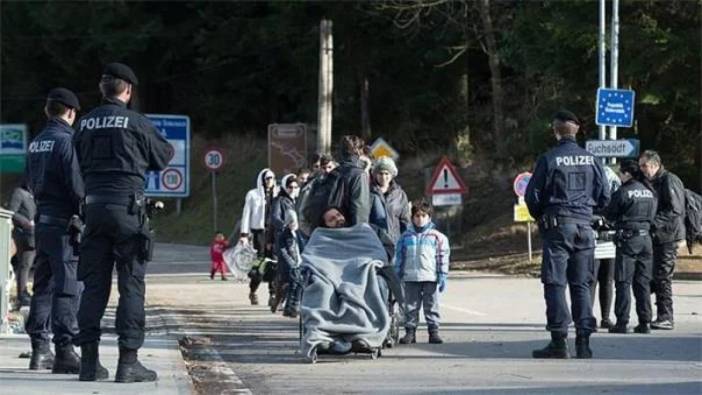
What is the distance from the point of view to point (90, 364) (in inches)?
404

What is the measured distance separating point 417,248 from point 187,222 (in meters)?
36.9

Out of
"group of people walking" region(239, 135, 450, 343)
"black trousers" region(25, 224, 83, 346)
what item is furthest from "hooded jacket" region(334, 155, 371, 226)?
"black trousers" region(25, 224, 83, 346)

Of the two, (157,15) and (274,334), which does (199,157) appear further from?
(274,334)

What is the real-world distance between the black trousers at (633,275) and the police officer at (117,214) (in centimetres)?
644

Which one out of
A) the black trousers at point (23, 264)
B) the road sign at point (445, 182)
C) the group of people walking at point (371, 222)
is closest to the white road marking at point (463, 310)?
the group of people walking at point (371, 222)

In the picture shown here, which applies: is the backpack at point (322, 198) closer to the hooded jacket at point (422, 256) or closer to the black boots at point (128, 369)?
the hooded jacket at point (422, 256)

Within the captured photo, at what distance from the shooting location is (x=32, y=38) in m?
58.4

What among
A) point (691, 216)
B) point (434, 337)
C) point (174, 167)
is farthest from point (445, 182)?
point (434, 337)

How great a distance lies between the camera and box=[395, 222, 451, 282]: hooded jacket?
47.0 ft

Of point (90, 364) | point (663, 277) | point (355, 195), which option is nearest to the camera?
point (90, 364)

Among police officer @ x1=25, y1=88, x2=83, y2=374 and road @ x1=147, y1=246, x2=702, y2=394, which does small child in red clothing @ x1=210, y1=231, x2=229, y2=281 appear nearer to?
road @ x1=147, y1=246, x2=702, y2=394

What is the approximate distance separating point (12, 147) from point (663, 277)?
37.4 m

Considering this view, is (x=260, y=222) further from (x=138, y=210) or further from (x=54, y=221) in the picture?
(x=138, y=210)

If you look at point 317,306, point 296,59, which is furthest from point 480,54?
point 317,306
